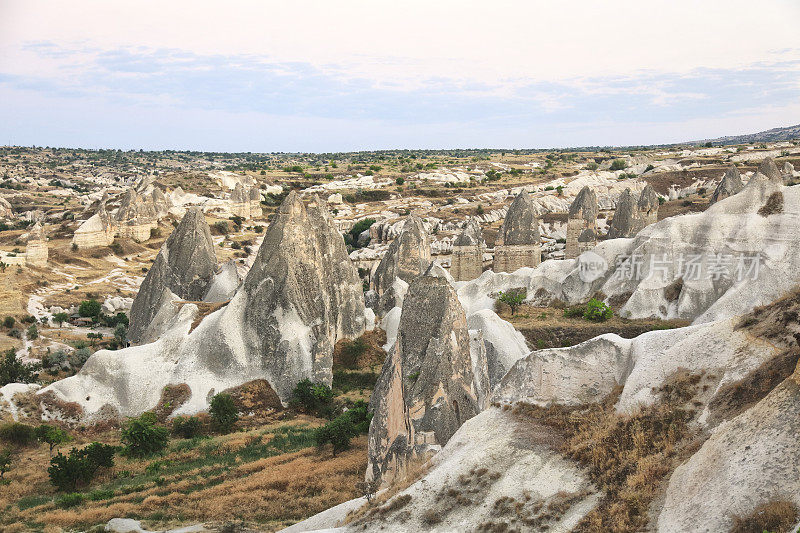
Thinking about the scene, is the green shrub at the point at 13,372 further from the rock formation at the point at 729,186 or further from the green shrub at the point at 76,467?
the rock formation at the point at 729,186

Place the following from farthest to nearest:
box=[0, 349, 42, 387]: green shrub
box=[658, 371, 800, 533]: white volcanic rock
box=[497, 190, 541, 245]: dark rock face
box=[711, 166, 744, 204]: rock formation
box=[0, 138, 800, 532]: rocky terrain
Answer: box=[711, 166, 744, 204]: rock formation
box=[497, 190, 541, 245]: dark rock face
box=[0, 349, 42, 387]: green shrub
box=[0, 138, 800, 532]: rocky terrain
box=[658, 371, 800, 533]: white volcanic rock

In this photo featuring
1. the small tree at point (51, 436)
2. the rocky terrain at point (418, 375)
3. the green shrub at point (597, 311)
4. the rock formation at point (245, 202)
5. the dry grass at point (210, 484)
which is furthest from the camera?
the rock formation at point (245, 202)

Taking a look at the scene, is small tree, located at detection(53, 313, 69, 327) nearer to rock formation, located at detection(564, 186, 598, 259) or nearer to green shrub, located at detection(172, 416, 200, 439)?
green shrub, located at detection(172, 416, 200, 439)

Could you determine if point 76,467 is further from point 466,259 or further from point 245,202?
point 245,202

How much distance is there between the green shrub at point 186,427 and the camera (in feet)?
81.6

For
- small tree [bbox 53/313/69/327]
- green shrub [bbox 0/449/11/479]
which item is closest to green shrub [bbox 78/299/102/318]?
small tree [bbox 53/313/69/327]

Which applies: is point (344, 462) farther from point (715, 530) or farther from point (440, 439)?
point (715, 530)

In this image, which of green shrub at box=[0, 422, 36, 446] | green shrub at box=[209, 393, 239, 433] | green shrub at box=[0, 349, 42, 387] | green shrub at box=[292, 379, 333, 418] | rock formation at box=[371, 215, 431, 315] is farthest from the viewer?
rock formation at box=[371, 215, 431, 315]

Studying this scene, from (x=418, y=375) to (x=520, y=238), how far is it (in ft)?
107

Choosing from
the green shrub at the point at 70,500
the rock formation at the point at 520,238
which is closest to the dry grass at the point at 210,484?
the green shrub at the point at 70,500

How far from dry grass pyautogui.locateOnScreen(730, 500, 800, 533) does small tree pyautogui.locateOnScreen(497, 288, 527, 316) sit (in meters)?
31.2

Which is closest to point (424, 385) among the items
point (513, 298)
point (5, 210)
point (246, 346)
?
point (246, 346)

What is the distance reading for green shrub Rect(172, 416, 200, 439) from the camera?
24875mm

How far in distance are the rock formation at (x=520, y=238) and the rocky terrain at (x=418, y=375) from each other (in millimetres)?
152
